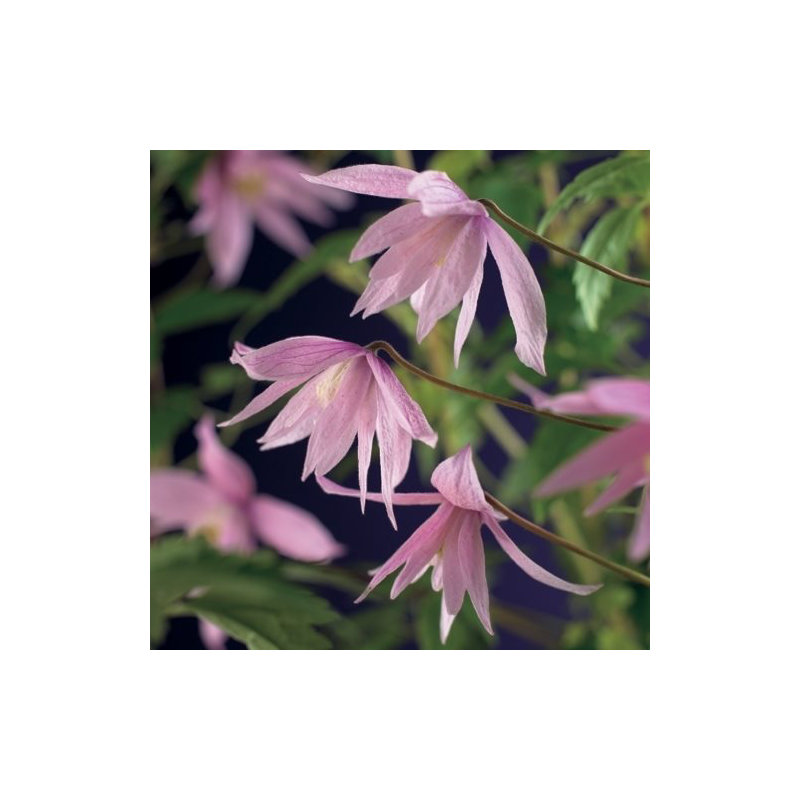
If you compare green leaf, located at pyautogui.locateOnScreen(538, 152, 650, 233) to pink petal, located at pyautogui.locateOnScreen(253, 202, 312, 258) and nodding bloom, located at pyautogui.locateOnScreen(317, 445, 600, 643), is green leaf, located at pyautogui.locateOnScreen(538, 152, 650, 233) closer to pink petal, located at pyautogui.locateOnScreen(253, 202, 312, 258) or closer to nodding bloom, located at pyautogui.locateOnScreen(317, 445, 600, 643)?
→ nodding bloom, located at pyautogui.locateOnScreen(317, 445, 600, 643)

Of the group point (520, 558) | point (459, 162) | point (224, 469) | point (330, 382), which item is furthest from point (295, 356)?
point (224, 469)

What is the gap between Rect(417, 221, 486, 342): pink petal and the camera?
40cm

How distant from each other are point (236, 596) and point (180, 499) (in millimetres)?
221

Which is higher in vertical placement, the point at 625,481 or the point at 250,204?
the point at 250,204

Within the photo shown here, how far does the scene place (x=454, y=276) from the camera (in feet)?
1.32

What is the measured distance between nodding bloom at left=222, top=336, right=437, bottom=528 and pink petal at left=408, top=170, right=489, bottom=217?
74 millimetres

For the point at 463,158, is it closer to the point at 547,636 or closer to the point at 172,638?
the point at 547,636

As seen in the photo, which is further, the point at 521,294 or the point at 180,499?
the point at 180,499

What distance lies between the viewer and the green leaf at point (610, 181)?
1.54 feet

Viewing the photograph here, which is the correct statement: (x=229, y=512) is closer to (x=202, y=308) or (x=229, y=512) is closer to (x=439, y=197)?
(x=202, y=308)

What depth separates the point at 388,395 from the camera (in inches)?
16.1

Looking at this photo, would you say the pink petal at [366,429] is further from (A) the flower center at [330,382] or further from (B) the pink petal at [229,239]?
(B) the pink petal at [229,239]

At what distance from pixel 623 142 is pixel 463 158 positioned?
11 centimetres

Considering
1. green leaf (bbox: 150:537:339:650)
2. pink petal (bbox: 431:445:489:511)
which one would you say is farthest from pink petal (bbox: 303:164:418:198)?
green leaf (bbox: 150:537:339:650)
